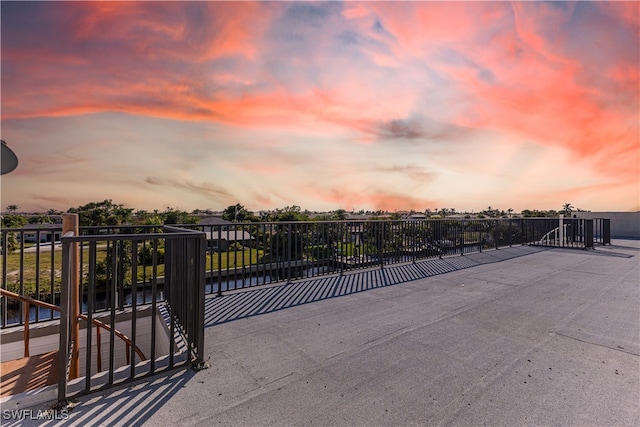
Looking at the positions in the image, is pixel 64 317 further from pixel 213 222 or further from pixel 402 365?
pixel 213 222

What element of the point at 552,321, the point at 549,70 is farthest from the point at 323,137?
the point at 552,321

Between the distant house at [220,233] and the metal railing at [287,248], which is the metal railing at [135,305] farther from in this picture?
the distant house at [220,233]

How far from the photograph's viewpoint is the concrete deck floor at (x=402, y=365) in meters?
1.54

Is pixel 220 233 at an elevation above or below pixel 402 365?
above

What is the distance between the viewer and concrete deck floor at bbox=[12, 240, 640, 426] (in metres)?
1.54

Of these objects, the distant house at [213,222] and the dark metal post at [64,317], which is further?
the distant house at [213,222]

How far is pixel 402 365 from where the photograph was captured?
2.03 m

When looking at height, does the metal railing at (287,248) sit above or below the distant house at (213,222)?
below

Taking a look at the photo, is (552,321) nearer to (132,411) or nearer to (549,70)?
(132,411)

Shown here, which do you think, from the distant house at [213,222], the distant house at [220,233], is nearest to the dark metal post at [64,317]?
the distant house at [220,233]

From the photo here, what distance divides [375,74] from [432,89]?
1.63m

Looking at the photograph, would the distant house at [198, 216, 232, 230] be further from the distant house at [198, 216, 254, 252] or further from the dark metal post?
the dark metal post

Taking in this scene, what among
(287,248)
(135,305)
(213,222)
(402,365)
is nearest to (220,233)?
(287,248)

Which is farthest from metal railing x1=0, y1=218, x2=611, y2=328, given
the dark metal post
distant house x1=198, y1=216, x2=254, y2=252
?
the dark metal post
